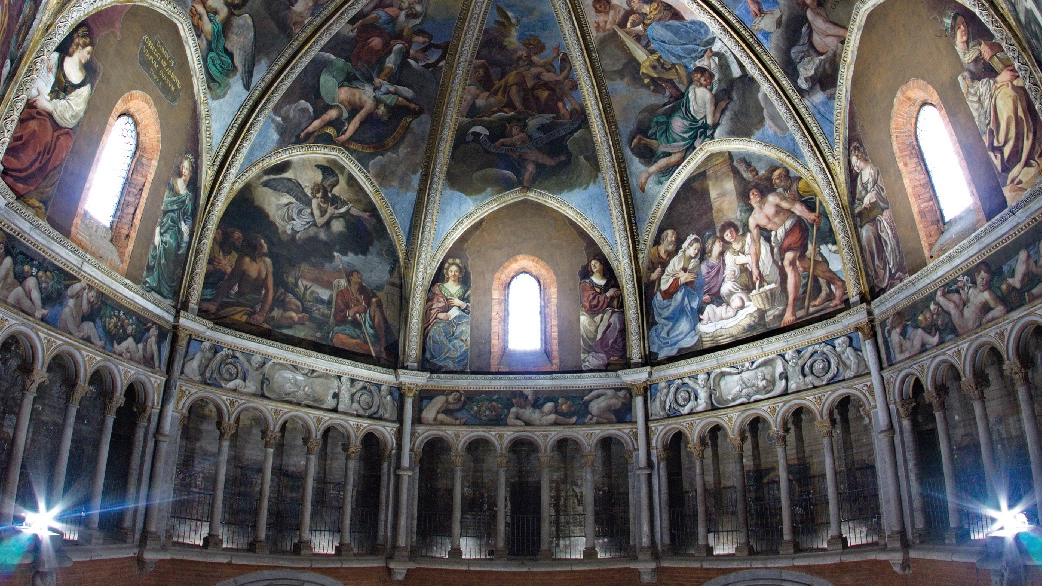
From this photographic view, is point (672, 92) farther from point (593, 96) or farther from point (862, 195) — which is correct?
point (862, 195)

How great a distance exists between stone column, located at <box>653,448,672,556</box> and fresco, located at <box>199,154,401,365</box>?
745 cm

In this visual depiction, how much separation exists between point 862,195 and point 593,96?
7350 millimetres

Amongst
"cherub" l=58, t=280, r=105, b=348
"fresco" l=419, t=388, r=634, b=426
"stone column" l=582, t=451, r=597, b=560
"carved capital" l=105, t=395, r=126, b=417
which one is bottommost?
"stone column" l=582, t=451, r=597, b=560

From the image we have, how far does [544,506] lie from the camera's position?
20.2m

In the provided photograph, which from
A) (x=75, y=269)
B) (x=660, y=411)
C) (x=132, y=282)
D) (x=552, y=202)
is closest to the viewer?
(x=75, y=269)

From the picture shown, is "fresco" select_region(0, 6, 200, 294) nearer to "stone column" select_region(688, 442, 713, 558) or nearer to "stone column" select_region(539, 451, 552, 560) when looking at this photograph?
"stone column" select_region(539, 451, 552, 560)

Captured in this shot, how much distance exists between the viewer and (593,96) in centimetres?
2123

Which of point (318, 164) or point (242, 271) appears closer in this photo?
point (242, 271)

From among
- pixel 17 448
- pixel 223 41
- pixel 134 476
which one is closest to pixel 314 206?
pixel 223 41

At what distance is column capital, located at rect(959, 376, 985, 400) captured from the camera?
13.8 metres

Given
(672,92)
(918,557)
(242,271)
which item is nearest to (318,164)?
(242,271)

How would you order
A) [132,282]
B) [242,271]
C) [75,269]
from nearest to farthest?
[75,269]
[132,282]
[242,271]

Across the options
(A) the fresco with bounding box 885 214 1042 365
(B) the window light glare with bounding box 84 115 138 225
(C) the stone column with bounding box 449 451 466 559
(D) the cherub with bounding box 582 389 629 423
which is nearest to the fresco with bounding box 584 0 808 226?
(A) the fresco with bounding box 885 214 1042 365

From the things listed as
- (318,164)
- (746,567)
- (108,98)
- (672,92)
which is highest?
(672,92)
